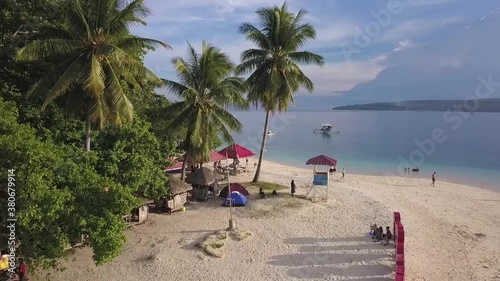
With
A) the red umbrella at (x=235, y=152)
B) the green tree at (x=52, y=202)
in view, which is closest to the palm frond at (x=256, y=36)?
the red umbrella at (x=235, y=152)

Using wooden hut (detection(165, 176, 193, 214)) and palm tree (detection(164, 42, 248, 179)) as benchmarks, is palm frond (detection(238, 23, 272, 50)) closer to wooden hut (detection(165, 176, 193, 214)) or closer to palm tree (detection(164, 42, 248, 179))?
palm tree (detection(164, 42, 248, 179))

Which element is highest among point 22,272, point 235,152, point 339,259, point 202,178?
point 235,152

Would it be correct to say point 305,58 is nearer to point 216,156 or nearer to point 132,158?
point 216,156

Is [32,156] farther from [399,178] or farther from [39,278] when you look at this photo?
[399,178]

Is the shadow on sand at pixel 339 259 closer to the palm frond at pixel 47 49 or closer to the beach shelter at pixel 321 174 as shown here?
the beach shelter at pixel 321 174

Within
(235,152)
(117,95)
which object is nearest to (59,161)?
(117,95)

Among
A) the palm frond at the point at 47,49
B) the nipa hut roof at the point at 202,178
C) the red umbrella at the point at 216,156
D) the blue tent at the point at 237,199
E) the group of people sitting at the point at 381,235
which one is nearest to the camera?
the palm frond at the point at 47,49

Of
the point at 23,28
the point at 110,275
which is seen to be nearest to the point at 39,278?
the point at 110,275
